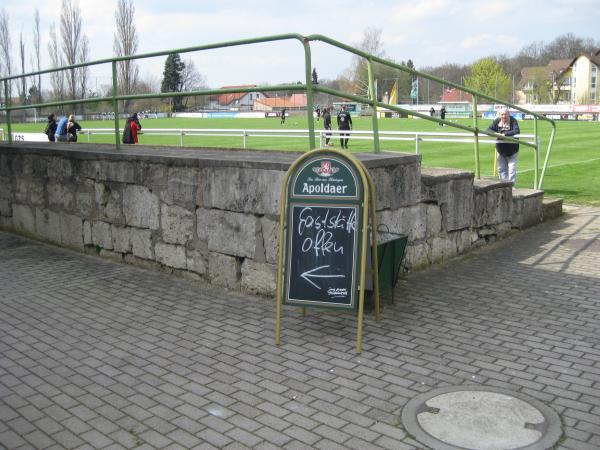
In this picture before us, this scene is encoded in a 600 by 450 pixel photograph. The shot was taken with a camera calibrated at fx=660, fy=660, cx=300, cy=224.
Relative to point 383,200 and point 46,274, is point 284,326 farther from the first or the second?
point 46,274

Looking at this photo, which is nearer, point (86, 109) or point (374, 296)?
point (374, 296)

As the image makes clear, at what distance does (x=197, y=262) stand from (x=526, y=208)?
4.92m

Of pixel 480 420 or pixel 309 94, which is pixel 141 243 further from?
pixel 480 420

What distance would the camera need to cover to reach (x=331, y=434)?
3617mm

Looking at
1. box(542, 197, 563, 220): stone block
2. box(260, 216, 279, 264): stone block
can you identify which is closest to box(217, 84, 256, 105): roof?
box(260, 216, 279, 264): stone block

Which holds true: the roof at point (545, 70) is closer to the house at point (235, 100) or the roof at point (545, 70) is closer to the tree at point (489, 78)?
the tree at point (489, 78)

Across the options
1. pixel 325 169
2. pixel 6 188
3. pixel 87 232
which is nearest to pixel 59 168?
pixel 87 232

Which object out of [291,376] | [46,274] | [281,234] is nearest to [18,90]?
[46,274]

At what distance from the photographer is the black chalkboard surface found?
16.4 feet

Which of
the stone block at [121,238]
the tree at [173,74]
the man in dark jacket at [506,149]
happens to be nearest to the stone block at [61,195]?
the stone block at [121,238]

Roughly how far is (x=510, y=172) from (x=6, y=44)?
238ft

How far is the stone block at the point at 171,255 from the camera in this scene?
23.1 feet

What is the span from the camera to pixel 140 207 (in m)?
7.47

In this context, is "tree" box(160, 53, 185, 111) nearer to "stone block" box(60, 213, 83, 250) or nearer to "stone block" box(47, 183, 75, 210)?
"stone block" box(47, 183, 75, 210)
